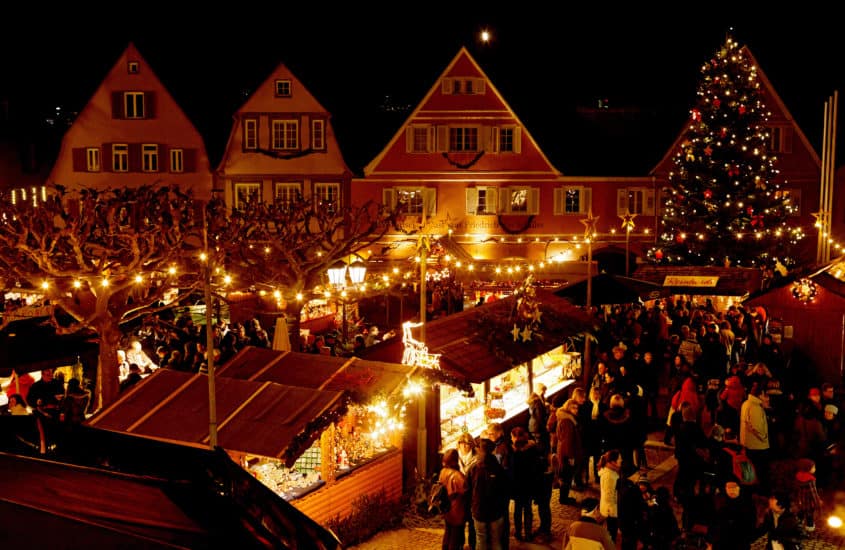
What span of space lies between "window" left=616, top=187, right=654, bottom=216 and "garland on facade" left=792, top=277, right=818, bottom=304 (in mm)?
15507

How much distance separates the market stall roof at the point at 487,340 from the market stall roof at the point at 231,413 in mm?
2648

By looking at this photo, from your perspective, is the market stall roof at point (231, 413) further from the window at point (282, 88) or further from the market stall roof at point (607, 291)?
the window at point (282, 88)

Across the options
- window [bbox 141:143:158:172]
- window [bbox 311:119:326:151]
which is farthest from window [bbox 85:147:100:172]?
window [bbox 311:119:326:151]

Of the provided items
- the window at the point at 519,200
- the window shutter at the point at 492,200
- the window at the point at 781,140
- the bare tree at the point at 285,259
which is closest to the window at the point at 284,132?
the window shutter at the point at 492,200

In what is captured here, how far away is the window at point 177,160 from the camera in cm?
3375

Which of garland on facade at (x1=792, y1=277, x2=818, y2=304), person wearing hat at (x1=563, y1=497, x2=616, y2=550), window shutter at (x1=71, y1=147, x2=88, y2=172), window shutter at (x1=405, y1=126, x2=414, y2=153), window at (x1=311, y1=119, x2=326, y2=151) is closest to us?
person wearing hat at (x1=563, y1=497, x2=616, y2=550)

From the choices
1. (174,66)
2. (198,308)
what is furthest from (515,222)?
(174,66)

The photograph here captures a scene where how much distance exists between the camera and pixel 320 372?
37.5 feet

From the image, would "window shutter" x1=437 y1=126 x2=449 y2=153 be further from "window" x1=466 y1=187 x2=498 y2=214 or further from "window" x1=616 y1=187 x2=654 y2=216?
"window" x1=616 y1=187 x2=654 y2=216

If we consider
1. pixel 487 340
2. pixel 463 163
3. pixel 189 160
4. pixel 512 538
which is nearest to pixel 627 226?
pixel 487 340

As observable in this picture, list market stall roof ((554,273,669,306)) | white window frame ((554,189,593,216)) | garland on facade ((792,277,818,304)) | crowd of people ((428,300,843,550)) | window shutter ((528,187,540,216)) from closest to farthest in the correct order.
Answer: crowd of people ((428,300,843,550)), garland on facade ((792,277,818,304)), market stall roof ((554,273,669,306)), window shutter ((528,187,540,216)), white window frame ((554,189,593,216))

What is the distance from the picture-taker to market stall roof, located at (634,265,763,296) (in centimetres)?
2339

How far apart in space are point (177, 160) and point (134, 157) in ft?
5.47

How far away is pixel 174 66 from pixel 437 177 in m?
14.0
